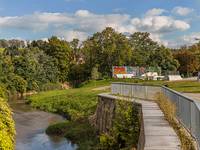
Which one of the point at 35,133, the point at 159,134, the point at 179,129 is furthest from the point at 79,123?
Answer: the point at 159,134

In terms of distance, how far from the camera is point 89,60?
94875mm

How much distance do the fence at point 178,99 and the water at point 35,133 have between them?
223 inches

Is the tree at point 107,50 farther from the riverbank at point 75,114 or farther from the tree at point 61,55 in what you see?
the riverbank at point 75,114

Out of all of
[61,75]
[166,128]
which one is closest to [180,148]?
[166,128]

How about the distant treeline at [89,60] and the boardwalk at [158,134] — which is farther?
the distant treeline at [89,60]

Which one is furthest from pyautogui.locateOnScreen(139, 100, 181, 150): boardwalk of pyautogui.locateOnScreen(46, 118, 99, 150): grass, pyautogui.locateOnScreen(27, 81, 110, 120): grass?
pyautogui.locateOnScreen(27, 81, 110, 120): grass

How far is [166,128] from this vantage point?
14.5 m

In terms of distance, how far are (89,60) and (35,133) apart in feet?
187

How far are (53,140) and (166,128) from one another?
2127 cm

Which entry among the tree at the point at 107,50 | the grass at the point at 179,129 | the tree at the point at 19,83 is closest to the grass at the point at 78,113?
the grass at the point at 179,129

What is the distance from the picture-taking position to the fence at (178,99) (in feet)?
37.6

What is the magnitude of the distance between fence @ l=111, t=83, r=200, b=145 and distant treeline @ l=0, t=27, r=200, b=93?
48691mm

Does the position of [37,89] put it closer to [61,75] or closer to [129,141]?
[61,75]

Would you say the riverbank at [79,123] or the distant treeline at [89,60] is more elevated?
the distant treeline at [89,60]
